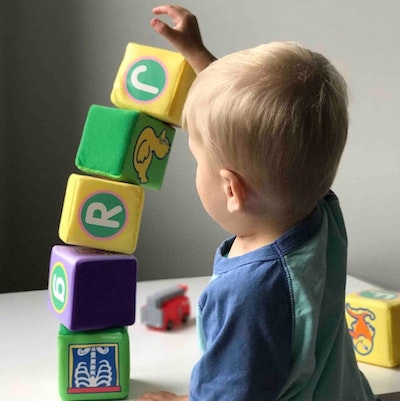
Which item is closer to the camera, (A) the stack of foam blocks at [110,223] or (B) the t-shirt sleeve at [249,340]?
(B) the t-shirt sleeve at [249,340]

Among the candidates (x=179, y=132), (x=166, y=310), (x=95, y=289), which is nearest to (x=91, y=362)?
(x=95, y=289)

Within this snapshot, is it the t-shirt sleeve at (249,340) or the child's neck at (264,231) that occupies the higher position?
the child's neck at (264,231)

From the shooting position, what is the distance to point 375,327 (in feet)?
3.99

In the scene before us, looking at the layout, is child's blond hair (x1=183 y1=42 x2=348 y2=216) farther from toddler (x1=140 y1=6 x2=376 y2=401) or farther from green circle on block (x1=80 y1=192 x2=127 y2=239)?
green circle on block (x1=80 y1=192 x2=127 y2=239)

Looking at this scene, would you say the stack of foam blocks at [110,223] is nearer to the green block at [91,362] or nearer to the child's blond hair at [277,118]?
the green block at [91,362]

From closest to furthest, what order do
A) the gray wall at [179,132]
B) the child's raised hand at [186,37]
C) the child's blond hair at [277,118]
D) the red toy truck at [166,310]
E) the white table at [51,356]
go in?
the child's blond hair at [277,118] → the child's raised hand at [186,37] → the white table at [51,356] → the red toy truck at [166,310] → the gray wall at [179,132]

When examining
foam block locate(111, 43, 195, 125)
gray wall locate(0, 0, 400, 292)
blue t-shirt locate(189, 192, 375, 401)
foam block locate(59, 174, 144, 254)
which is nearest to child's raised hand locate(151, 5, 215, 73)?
foam block locate(111, 43, 195, 125)

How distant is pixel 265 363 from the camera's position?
2.56 feet

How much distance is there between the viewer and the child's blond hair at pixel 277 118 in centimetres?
76

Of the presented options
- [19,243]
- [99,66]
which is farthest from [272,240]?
[19,243]

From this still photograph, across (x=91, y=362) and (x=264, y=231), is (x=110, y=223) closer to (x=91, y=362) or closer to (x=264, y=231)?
(x=91, y=362)

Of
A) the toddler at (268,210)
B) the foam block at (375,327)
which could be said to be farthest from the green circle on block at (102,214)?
the foam block at (375,327)

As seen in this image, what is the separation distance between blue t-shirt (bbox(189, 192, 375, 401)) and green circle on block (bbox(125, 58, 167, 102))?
0.31 meters

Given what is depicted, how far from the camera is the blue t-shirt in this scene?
779 millimetres
